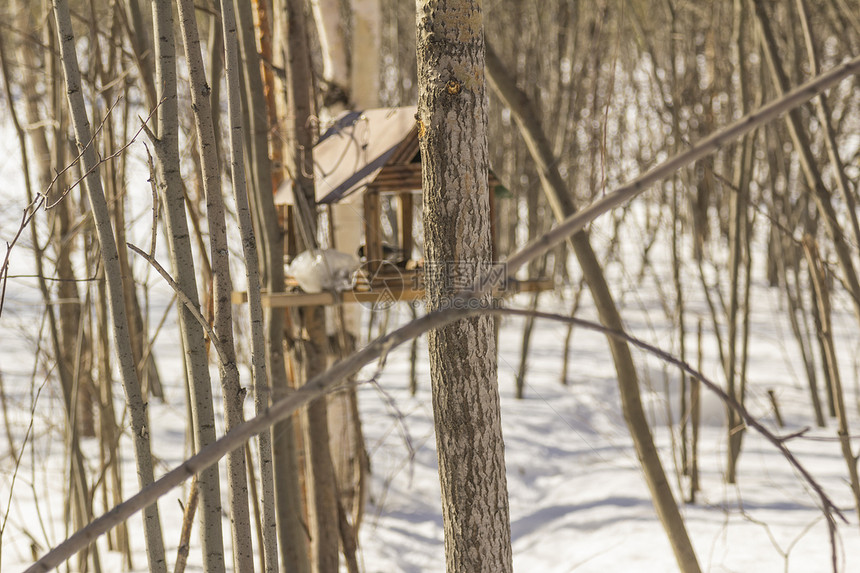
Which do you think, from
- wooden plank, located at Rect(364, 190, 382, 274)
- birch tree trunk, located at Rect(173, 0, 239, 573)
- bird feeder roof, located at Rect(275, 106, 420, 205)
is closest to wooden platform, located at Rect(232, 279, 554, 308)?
wooden plank, located at Rect(364, 190, 382, 274)

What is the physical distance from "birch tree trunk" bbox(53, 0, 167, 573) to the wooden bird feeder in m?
0.73

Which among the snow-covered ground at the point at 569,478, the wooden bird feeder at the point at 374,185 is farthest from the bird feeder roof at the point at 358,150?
the snow-covered ground at the point at 569,478

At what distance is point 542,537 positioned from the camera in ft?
10.5

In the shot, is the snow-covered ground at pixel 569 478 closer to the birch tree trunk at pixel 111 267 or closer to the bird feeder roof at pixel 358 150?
the birch tree trunk at pixel 111 267

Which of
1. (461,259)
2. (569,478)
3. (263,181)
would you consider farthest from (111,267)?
(569,478)

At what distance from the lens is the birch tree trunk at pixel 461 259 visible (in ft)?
3.76

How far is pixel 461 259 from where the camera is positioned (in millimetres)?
1148

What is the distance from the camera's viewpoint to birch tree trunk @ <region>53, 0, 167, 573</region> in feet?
3.78

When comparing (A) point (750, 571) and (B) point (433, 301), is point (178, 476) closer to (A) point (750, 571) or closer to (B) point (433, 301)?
(B) point (433, 301)

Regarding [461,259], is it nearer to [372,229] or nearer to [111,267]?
[111,267]

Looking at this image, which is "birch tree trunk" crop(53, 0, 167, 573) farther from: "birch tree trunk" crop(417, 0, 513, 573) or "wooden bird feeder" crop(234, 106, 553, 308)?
"wooden bird feeder" crop(234, 106, 553, 308)

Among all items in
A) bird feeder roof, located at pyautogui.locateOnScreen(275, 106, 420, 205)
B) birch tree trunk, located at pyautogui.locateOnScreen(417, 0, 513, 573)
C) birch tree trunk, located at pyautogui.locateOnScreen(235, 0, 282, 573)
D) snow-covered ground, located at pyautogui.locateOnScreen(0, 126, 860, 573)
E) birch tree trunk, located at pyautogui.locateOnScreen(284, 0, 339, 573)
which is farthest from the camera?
snow-covered ground, located at pyautogui.locateOnScreen(0, 126, 860, 573)

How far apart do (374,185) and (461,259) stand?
101 cm

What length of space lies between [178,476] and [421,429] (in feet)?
13.0
